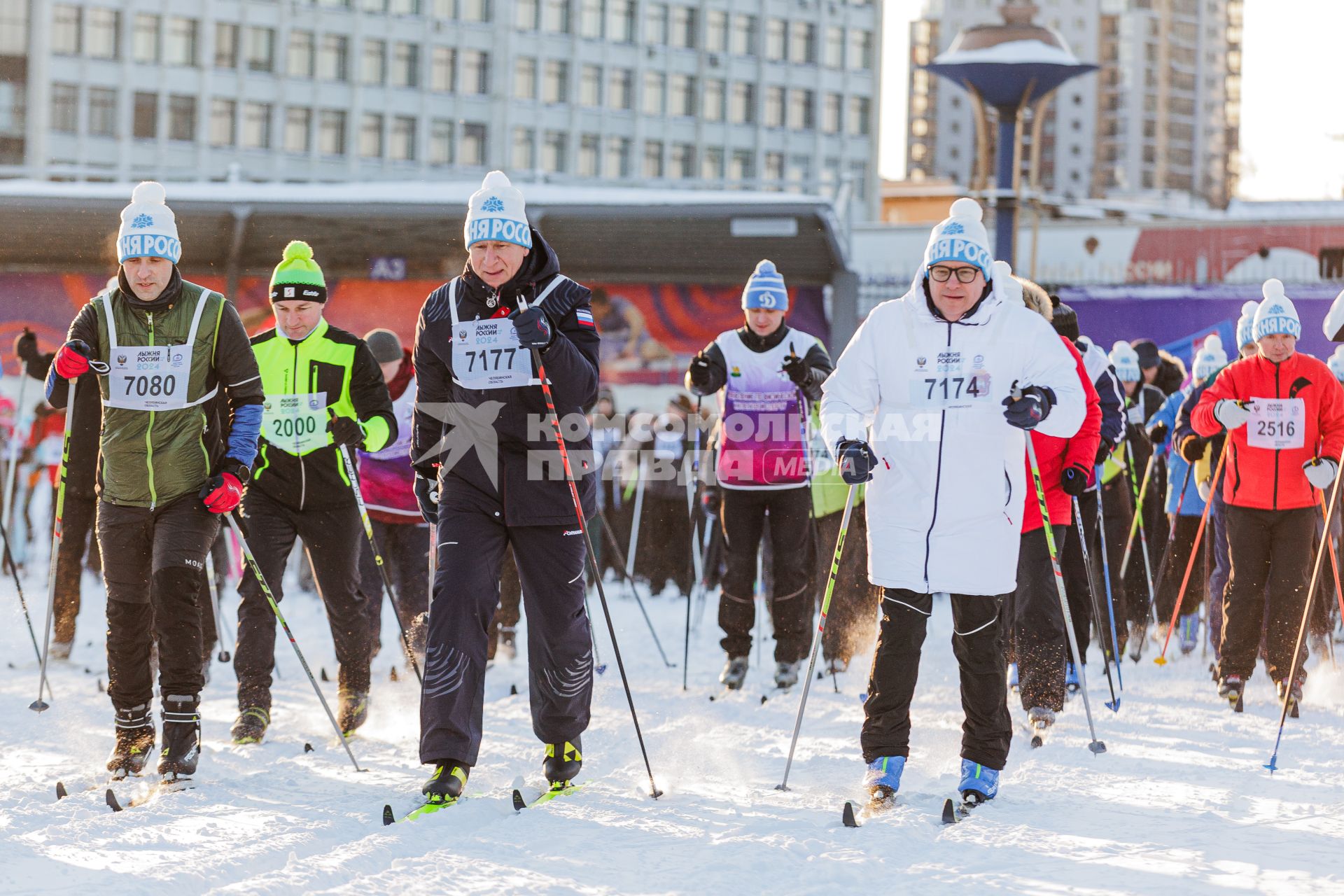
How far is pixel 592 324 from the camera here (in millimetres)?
5266

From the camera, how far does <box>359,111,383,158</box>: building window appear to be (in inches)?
2510

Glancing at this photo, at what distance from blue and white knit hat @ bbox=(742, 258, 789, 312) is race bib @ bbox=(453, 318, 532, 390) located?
316 cm

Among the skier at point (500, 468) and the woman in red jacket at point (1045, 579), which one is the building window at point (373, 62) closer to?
the woman in red jacket at point (1045, 579)

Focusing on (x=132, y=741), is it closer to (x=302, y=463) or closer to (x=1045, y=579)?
(x=302, y=463)

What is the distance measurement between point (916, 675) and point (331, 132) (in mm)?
61147

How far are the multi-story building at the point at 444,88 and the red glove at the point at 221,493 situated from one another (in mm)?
47942

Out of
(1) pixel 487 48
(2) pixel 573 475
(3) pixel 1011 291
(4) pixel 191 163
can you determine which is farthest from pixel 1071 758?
(1) pixel 487 48

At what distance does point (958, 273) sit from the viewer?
5.11 metres

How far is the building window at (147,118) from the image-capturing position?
59344 mm

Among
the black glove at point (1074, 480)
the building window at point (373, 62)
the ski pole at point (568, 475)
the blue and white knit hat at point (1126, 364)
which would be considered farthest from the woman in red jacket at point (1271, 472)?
the building window at point (373, 62)

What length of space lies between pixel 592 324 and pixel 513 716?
7.54 feet

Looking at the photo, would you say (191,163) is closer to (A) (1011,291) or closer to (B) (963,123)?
(A) (1011,291)

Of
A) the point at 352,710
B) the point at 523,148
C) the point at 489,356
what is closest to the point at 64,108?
the point at 523,148

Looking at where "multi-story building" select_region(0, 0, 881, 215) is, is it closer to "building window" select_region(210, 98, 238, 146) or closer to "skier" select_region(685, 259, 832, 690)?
"building window" select_region(210, 98, 238, 146)
